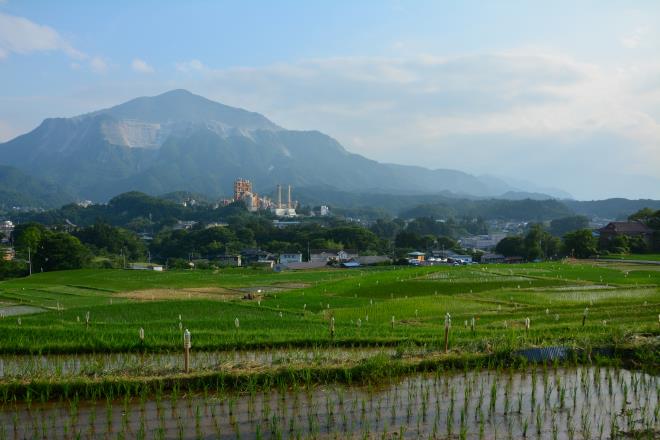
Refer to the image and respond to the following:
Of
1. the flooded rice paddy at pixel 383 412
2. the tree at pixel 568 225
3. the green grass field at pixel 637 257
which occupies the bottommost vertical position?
the green grass field at pixel 637 257

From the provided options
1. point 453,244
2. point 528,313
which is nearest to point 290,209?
point 453,244

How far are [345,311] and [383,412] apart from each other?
14135 mm

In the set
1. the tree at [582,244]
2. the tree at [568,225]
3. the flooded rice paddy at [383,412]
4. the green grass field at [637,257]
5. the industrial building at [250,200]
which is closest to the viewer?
the flooded rice paddy at [383,412]

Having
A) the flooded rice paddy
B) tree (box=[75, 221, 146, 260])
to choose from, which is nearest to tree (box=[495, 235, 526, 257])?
tree (box=[75, 221, 146, 260])

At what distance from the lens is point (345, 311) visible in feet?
76.1

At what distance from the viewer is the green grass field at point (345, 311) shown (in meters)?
14.4

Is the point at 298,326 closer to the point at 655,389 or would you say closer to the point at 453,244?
the point at 655,389

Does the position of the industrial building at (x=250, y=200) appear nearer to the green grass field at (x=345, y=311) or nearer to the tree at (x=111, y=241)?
the tree at (x=111, y=241)

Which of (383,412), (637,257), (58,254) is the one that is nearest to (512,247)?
(637,257)

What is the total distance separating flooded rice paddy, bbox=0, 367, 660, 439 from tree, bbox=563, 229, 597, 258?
57449 millimetres

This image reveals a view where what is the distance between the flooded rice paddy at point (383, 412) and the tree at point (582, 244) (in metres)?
57.4

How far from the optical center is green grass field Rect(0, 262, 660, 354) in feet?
47.1

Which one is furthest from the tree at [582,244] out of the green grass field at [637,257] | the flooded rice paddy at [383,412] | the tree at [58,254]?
the flooded rice paddy at [383,412]

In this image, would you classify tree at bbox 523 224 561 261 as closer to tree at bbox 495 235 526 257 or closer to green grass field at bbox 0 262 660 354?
tree at bbox 495 235 526 257
